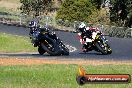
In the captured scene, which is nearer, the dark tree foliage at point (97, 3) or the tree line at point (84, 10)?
the tree line at point (84, 10)

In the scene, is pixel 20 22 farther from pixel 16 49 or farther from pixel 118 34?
pixel 16 49

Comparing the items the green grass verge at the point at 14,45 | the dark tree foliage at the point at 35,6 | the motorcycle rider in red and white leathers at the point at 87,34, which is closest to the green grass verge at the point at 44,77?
the motorcycle rider in red and white leathers at the point at 87,34

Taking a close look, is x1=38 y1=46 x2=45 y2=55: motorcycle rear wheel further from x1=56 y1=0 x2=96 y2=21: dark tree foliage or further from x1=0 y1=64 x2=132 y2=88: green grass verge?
x1=56 y1=0 x2=96 y2=21: dark tree foliage

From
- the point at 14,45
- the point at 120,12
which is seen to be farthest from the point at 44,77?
the point at 120,12

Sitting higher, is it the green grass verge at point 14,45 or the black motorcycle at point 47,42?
the black motorcycle at point 47,42

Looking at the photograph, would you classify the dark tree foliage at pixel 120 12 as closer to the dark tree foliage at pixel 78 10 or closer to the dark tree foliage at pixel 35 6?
the dark tree foliage at pixel 78 10

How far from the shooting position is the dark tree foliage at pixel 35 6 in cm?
5919

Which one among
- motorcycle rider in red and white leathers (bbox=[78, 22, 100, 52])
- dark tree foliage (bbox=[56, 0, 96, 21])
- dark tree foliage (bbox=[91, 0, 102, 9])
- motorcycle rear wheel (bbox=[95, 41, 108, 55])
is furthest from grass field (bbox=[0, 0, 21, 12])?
motorcycle rear wheel (bbox=[95, 41, 108, 55])

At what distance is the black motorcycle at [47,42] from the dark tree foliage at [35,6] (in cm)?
3619

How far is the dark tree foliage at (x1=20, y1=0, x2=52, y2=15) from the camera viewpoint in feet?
194

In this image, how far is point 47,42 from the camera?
2292 centimetres

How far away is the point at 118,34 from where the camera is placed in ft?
156

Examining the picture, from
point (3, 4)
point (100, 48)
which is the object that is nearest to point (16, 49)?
point (100, 48)

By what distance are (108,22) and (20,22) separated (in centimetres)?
1092
